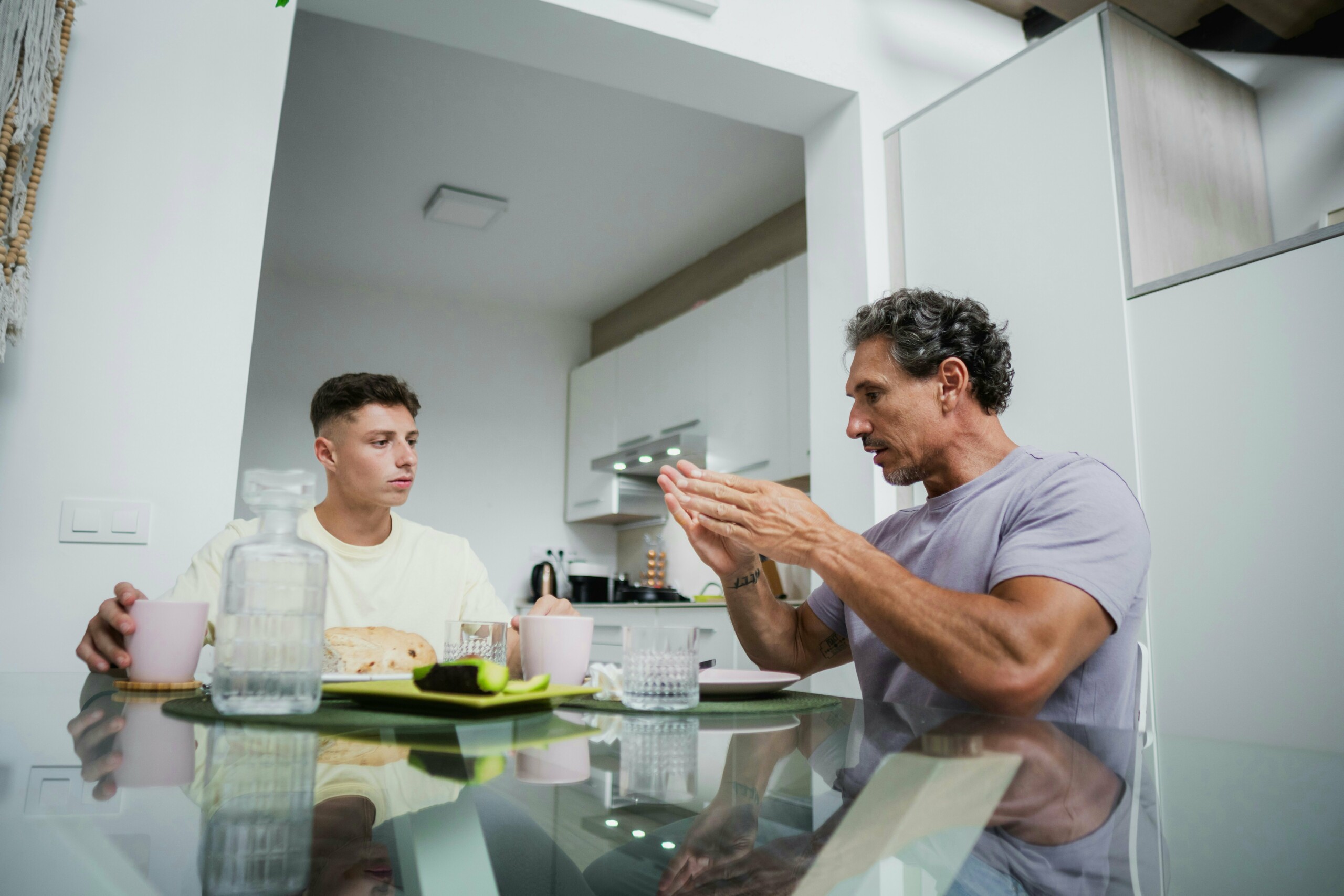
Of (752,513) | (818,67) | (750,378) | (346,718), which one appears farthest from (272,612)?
(750,378)

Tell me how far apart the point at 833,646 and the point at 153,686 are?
1024 mm

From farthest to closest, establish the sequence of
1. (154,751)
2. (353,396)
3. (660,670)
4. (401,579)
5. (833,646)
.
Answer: (353,396)
(401,579)
(833,646)
(660,670)
(154,751)

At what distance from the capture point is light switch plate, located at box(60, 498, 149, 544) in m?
1.63

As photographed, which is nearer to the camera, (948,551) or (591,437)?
(948,551)

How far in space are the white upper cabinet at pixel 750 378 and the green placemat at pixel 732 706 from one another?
260cm

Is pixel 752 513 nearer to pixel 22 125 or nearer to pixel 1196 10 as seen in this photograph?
pixel 22 125

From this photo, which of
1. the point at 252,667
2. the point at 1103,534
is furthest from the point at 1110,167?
the point at 252,667

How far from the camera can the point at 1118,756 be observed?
0.58m

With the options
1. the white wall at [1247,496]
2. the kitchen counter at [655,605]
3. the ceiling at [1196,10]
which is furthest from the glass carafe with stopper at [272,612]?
the ceiling at [1196,10]

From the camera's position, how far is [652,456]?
445cm

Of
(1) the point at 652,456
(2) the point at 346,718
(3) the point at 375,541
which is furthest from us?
(1) the point at 652,456

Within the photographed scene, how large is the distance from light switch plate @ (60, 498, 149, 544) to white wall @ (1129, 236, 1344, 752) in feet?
6.61

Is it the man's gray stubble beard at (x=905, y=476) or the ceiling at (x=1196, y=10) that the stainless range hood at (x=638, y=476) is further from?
the man's gray stubble beard at (x=905, y=476)

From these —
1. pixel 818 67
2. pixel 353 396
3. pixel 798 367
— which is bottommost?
pixel 353 396
